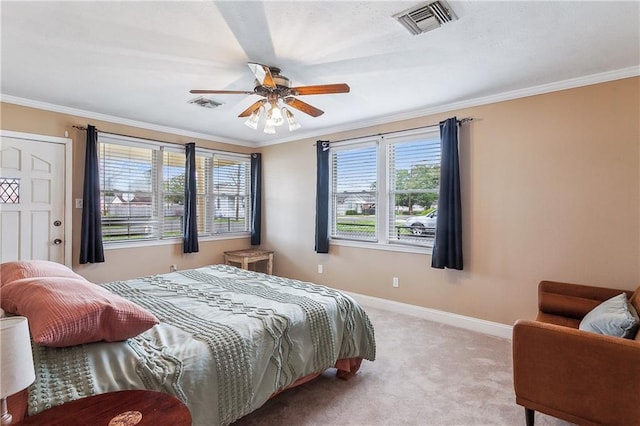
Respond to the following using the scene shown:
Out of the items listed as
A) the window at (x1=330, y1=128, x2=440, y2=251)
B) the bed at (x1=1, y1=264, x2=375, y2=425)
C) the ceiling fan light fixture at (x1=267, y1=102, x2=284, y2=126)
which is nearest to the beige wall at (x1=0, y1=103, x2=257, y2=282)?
the bed at (x1=1, y1=264, x2=375, y2=425)

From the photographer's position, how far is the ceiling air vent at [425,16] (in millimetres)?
1899

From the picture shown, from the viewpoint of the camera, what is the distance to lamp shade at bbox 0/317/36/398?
3.02 ft

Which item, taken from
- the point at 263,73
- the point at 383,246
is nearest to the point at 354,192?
the point at 383,246

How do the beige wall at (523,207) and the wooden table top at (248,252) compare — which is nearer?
the beige wall at (523,207)

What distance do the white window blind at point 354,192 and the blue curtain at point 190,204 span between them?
6.69 ft

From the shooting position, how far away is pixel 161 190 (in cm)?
473

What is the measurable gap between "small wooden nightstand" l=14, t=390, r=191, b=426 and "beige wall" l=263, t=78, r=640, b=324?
3278 mm

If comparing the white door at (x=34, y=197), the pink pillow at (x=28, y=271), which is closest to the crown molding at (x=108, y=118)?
the white door at (x=34, y=197)

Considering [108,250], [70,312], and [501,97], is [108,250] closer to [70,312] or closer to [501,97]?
[70,312]

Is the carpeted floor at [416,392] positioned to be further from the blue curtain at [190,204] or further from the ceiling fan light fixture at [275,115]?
the blue curtain at [190,204]

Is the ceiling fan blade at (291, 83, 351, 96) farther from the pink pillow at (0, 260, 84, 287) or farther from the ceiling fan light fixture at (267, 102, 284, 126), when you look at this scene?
the pink pillow at (0, 260, 84, 287)

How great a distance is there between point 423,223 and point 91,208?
13.0 ft

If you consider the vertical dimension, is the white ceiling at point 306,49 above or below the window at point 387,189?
above

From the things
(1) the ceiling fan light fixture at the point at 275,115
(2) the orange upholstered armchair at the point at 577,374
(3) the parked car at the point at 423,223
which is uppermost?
(1) the ceiling fan light fixture at the point at 275,115
